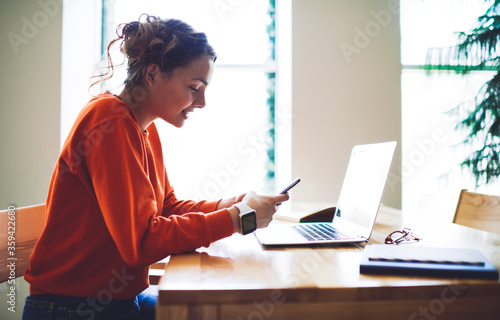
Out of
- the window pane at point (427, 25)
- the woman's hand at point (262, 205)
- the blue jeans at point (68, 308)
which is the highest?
the window pane at point (427, 25)

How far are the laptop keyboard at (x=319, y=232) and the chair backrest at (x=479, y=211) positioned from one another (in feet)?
2.19

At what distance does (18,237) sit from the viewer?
3.23 ft

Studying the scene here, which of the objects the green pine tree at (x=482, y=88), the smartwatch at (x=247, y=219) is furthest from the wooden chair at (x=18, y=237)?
the green pine tree at (x=482, y=88)

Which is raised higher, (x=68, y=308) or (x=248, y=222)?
(x=248, y=222)

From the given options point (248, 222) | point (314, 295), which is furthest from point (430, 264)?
point (248, 222)

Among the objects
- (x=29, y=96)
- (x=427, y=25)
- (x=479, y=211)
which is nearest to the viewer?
(x=479, y=211)

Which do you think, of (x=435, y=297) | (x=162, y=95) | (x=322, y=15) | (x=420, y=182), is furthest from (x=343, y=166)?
(x=435, y=297)

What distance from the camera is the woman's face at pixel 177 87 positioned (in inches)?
36.9

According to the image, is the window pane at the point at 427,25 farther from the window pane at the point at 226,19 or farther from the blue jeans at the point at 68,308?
the blue jeans at the point at 68,308

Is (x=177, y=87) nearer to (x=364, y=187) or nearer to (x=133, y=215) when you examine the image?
(x=133, y=215)

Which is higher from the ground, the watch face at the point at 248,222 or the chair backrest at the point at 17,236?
the watch face at the point at 248,222

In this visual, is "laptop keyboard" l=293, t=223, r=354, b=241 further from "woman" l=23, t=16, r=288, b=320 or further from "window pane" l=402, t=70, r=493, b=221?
"window pane" l=402, t=70, r=493, b=221

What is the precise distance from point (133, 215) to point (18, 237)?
1.71ft

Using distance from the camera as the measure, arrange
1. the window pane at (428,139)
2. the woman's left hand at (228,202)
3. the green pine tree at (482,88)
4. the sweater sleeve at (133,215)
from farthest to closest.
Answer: the window pane at (428,139) < the green pine tree at (482,88) < the woman's left hand at (228,202) < the sweater sleeve at (133,215)
